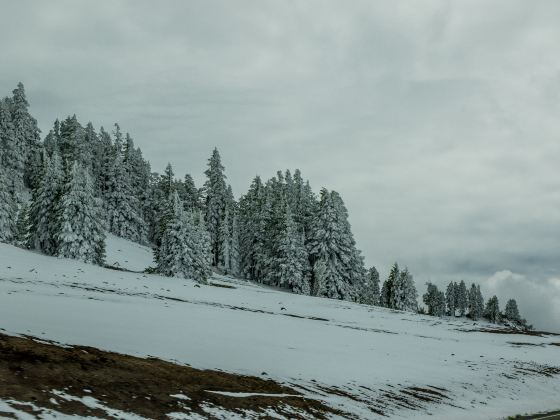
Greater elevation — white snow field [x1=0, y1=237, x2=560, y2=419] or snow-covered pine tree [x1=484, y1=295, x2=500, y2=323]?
snow-covered pine tree [x1=484, y1=295, x2=500, y2=323]

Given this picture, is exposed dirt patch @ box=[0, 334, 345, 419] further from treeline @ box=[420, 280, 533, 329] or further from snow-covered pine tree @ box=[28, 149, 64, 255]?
treeline @ box=[420, 280, 533, 329]

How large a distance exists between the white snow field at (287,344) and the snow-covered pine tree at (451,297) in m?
152

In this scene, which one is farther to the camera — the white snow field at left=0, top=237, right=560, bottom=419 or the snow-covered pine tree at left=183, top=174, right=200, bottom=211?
the snow-covered pine tree at left=183, top=174, right=200, bottom=211

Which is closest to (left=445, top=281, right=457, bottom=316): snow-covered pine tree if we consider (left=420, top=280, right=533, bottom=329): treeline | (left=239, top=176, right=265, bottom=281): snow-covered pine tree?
(left=420, top=280, right=533, bottom=329): treeline

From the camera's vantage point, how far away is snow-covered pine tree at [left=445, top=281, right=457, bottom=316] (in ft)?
625

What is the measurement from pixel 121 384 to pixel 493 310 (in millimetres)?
198116

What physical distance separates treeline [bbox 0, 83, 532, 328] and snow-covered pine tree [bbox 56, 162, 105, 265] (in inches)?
4.3

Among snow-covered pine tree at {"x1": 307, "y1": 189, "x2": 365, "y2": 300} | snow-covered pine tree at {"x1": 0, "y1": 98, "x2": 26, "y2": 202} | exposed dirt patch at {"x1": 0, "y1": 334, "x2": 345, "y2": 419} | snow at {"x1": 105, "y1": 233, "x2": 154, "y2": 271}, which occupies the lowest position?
exposed dirt patch at {"x1": 0, "y1": 334, "x2": 345, "y2": 419}

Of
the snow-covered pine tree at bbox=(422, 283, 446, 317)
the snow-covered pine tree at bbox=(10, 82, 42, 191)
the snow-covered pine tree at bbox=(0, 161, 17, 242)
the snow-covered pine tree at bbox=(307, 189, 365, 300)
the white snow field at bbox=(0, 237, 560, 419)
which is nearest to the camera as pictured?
the white snow field at bbox=(0, 237, 560, 419)

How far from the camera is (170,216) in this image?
57969 millimetres

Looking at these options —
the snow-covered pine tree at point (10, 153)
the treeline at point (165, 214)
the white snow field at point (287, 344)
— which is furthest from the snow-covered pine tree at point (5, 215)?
the snow-covered pine tree at point (10, 153)

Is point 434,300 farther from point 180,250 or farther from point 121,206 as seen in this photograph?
point 180,250

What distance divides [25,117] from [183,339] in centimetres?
8515

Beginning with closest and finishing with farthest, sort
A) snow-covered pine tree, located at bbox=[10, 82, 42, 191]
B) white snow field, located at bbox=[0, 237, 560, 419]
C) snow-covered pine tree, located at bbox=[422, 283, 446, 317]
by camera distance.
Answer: white snow field, located at bbox=[0, 237, 560, 419]
snow-covered pine tree, located at bbox=[10, 82, 42, 191]
snow-covered pine tree, located at bbox=[422, 283, 446, 317]
